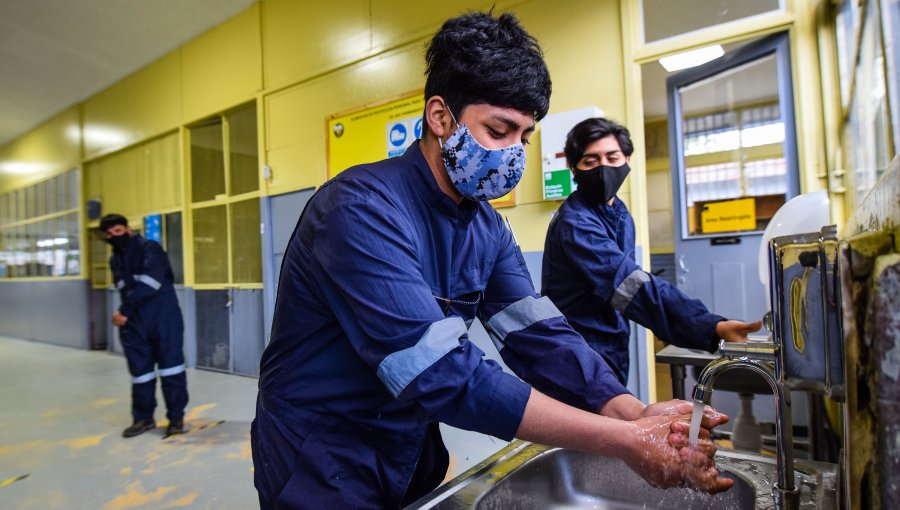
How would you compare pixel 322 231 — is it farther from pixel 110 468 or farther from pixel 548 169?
pixel 110 468

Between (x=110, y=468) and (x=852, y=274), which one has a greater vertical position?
(x=852, y=274)

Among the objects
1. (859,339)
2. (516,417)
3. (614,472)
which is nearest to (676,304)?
(614,472)

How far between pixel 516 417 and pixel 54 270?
9634mm

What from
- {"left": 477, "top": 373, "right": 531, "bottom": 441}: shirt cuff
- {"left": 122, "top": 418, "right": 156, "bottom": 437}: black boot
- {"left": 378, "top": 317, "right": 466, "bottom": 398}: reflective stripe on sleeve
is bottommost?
{"left": 122, "top": 418, "right": 156, "bottom": 437}: black boot

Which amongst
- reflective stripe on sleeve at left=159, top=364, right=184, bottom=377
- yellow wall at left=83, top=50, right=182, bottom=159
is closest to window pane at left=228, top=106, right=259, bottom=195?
yellow wall at left=83, top=50, right=182, bottom=159

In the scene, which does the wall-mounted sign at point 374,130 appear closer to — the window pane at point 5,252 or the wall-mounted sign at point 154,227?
the wall-mounted sign at point 154,227

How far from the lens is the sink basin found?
99 cm

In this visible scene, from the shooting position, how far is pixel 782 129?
2689 mm

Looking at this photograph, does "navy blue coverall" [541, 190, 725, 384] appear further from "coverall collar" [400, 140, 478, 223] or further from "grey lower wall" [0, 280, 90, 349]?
"grey lower wall" [0, 280, 90, 349]

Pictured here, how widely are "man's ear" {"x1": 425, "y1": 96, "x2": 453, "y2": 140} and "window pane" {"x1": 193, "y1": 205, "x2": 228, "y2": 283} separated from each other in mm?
4830

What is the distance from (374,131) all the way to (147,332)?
215 cm

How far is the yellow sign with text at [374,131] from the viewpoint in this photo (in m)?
3.72

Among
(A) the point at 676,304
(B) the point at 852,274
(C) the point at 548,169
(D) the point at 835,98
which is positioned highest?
(D) the point at 835,98

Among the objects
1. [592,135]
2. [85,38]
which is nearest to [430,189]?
[592,135]
